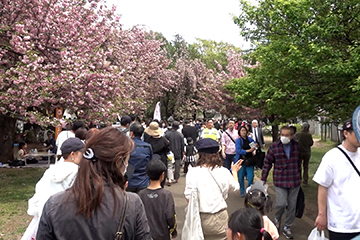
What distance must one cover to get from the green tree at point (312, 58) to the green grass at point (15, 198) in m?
5.16

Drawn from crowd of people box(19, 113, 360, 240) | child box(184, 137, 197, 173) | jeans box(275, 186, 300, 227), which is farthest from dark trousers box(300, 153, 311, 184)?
jeans box(275, 186, 300, 227)

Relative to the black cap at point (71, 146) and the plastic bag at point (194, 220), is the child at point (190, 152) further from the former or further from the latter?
the black cap at point (71, 146)

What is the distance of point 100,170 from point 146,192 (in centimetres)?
201

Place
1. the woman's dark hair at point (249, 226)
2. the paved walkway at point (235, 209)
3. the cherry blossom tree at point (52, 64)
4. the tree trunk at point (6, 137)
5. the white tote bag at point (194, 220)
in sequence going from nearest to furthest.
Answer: the woman's dark hair at point (249, 226)
the white tote bag at point (194, 220)
the paved walkway at point (235, 209)
the cherry blossom tree at point (52, 64)
the tree trunk at point (6, 137)

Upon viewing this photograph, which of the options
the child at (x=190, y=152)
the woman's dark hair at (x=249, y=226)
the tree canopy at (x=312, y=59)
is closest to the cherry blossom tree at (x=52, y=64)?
the child at (x=190, y=152)

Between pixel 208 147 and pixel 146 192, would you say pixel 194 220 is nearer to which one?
pixel 146 192

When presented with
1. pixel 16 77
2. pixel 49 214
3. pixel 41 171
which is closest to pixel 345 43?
pixel 49 214

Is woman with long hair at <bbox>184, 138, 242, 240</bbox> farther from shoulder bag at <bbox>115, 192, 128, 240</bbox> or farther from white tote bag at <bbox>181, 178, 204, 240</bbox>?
shoulder bag at <bbox>115, 192, 128, 240</bbox>

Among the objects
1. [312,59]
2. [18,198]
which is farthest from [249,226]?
[18,198]

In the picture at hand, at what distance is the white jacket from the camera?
3318 mm

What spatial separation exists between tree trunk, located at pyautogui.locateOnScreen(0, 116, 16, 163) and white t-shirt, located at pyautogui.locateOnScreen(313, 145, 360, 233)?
12.5 m

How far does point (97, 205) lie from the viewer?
183 cm

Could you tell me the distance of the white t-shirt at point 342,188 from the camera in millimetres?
3387

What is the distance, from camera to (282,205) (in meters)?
5.73
